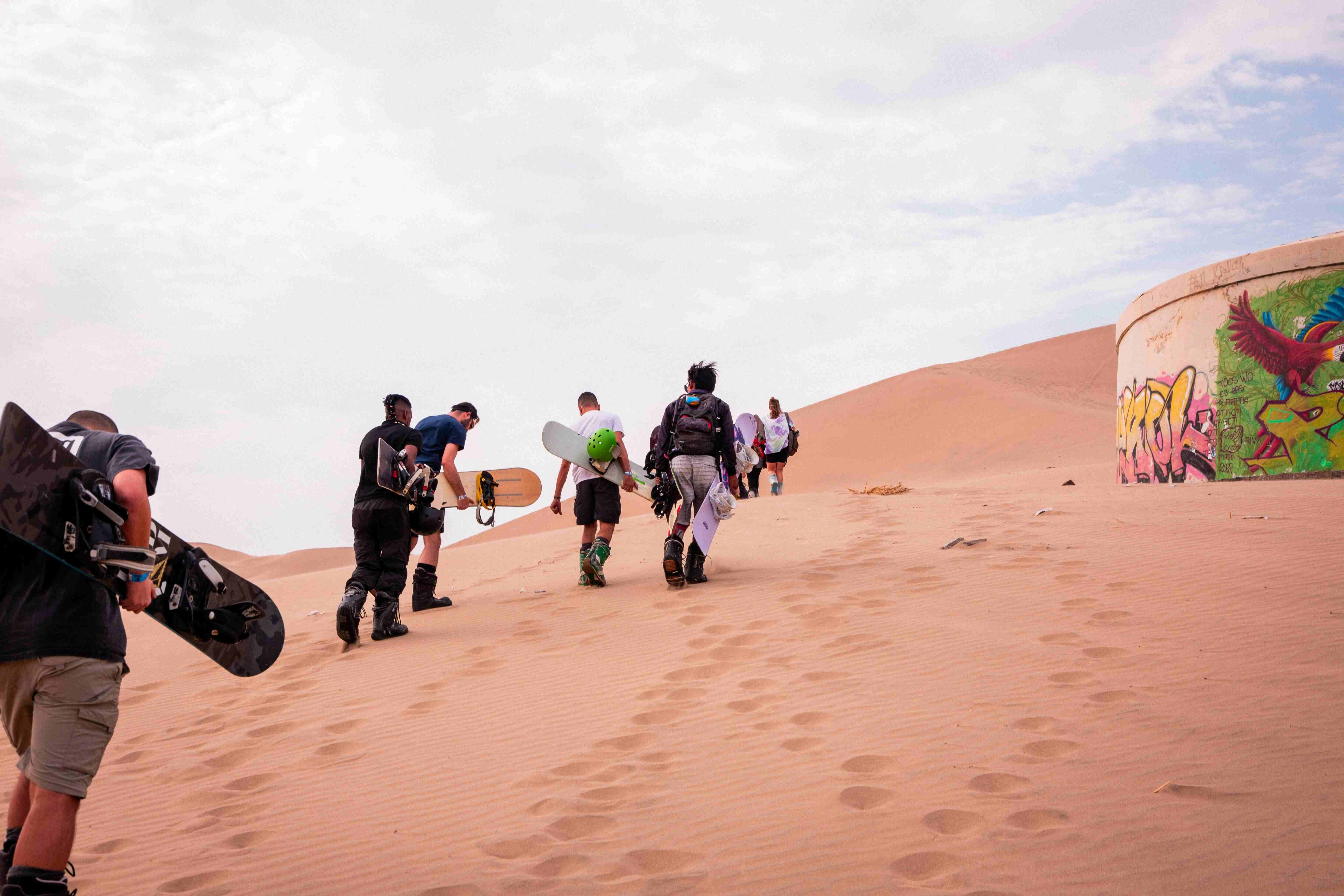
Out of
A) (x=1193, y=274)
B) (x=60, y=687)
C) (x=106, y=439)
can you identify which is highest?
(x=1193, y=274)

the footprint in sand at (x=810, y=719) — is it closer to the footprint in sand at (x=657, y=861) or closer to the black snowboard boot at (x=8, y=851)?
the footprint in sand at (x=657, y=861)

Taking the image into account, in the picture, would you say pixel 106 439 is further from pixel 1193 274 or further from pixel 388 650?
pixel 1193 274

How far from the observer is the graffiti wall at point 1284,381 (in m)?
11.6

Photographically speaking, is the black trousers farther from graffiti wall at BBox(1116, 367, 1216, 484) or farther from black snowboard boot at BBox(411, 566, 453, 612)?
graffiti wall at BBox(1116, 367, 1216, 484)

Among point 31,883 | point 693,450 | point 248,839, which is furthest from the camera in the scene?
point 693,450

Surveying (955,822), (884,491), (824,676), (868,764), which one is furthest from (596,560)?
(884,491)

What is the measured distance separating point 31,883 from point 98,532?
1.01m

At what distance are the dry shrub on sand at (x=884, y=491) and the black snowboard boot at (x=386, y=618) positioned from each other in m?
10.7

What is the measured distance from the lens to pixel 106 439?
2.89 metres

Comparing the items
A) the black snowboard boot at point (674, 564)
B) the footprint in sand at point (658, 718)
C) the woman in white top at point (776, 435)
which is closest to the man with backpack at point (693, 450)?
the black snowboard boot at point (674, 564)

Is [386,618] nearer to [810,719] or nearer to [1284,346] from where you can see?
[810,719]

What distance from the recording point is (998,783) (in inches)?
129

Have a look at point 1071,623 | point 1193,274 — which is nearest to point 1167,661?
point 1071,623

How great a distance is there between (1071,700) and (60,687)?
13.4 ft
